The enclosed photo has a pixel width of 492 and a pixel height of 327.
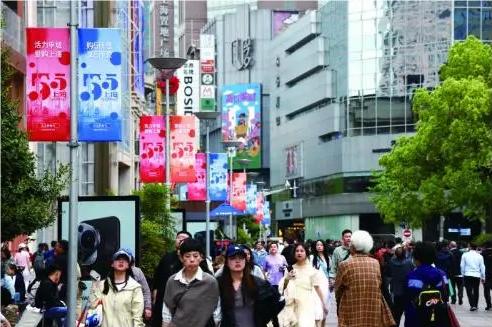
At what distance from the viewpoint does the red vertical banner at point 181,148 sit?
37.5 m

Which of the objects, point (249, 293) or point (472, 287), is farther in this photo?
point (472, 287)

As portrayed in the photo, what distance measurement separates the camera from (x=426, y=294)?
12.7 metres

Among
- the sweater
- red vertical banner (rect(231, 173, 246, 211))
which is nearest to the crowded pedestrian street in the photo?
the sweater

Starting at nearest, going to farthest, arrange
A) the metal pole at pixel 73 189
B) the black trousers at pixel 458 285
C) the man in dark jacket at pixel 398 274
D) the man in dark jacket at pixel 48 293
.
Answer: the metal pole at pixel 73 189 < the man in dark jacket at pixel 48 293 < the man in dark jacket at pixel 398 274 < the black trousers at pixel 458 285

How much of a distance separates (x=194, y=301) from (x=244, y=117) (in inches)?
5777

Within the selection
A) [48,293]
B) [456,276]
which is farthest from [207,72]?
[48,293]

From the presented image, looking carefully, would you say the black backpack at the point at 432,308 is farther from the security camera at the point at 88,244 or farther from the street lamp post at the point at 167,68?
the street lamp post at the point at 167,68

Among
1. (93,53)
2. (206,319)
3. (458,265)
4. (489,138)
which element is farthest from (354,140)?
(206,319)

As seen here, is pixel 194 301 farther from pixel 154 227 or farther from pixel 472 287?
pixel 472 287

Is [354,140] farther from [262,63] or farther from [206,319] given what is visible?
[206,319]

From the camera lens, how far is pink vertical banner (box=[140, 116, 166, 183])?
3508 centimetres

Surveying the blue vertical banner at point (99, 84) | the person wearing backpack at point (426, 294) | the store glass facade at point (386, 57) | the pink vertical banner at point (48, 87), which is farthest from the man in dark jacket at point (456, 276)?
the store glass facade at point (386, 57)

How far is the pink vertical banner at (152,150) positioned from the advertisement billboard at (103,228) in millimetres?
15175

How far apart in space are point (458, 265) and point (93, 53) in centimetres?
1926
